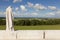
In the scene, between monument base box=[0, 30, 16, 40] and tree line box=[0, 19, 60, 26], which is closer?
monument base box=[0, 30, 16, 40]

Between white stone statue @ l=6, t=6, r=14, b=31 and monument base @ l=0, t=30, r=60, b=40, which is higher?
white stone statue @ l=6, t=6, r=14, b=31

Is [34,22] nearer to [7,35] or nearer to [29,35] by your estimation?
[29,35]

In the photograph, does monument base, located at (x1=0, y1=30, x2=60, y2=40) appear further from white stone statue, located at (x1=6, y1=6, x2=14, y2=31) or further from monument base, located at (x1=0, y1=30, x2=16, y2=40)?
white stone statue, located at (x1=6, y1=6, x2=14, y2=31)

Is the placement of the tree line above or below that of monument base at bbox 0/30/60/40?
above

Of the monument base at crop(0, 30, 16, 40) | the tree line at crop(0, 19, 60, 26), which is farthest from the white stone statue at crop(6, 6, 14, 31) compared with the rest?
the tree line at crop(0, 19, 60, 26)

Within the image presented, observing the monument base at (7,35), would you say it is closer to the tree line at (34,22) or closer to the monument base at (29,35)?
the monument base at (29,35)

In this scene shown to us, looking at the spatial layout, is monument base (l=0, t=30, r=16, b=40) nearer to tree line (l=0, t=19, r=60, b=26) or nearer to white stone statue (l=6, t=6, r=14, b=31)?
white stone statue (l=6, t=6, r=14, b=31)

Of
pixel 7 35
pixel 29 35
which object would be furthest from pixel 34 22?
pixel 7 35

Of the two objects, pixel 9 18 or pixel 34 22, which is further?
pixel 34 22

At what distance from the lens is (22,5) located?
9711mm

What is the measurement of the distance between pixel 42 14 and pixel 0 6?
99.5 inches

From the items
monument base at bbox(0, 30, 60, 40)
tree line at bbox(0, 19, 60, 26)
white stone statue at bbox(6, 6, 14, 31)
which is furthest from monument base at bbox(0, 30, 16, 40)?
tree line at bbox(0, 19, 60, 26)

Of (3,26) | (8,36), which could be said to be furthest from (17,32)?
(3,26)

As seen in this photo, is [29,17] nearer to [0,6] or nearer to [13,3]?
[13,3]
